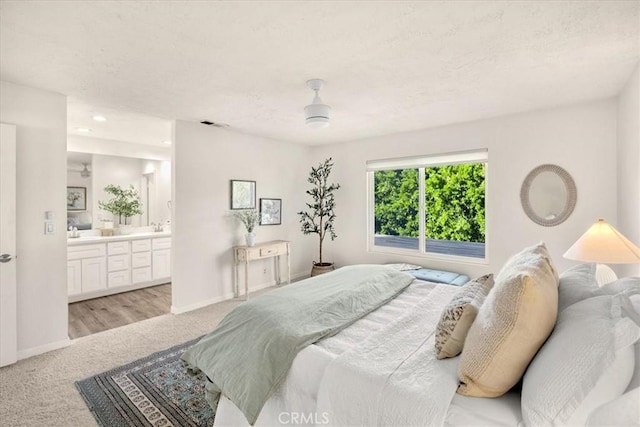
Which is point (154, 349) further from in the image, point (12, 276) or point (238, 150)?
point (238, 150)

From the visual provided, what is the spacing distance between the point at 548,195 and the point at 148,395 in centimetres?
420

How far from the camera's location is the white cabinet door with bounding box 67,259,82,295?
160 inches

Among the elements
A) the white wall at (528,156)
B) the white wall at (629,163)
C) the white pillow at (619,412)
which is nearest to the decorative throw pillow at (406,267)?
the white wall at (528,156)

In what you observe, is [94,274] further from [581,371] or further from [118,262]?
[581,371]

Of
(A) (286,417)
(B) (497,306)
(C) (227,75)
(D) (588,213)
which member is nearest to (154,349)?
(A) (286,417)

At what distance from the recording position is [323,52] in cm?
209

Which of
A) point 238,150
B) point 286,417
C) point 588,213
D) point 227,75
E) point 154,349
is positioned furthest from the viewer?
point 238,150

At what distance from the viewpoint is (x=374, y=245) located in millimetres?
4984

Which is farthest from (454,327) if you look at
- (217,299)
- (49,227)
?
(217,299)

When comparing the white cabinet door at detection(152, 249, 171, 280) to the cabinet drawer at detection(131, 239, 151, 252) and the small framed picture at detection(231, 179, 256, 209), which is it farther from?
the small framed picture at detection(231, 179, 256, 209)

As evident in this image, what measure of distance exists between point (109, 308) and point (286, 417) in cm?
359

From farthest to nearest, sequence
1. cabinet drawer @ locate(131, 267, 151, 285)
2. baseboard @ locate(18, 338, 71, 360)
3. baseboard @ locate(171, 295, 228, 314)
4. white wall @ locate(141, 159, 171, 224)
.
Result: white wall @ locate(141, 159, 171, 224) → cabinet drawer @ locate(131, 267, 151, 285) → baseboard @ locate(171, 295, 228, 314) → baseboard @ locate(18, 338, 71, 360)

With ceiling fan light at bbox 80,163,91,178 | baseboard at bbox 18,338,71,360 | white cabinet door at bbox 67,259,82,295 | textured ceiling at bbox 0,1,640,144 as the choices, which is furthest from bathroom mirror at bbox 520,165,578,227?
ceiling fan light at bbox 80,163,91,178

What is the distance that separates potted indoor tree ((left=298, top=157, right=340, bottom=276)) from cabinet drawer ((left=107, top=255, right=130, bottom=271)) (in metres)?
2.74
